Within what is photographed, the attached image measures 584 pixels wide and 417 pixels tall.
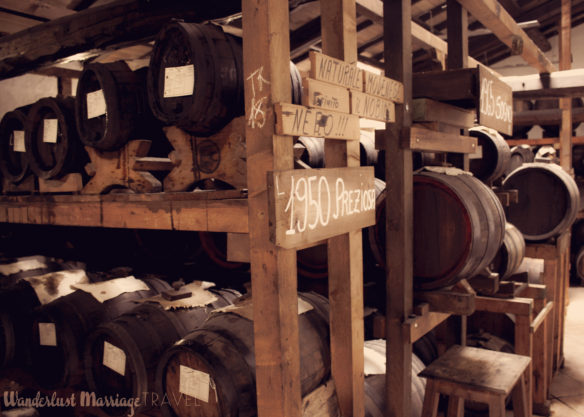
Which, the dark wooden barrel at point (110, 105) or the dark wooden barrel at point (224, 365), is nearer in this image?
the dark wooden barrel at point (224, 365)

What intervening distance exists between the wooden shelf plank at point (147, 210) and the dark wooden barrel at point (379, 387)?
149 centimetres

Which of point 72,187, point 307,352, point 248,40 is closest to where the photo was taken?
point 248,40

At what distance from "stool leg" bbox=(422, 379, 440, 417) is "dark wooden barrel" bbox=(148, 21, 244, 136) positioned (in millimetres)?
2024

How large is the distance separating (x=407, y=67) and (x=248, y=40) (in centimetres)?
135

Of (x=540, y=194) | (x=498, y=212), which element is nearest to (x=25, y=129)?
(x=498, y=212)

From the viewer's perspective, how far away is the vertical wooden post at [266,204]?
5.44 ft

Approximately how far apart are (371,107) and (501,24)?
2553mm

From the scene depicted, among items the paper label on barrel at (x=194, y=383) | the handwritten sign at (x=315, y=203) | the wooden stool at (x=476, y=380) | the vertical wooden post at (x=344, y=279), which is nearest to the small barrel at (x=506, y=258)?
the wooden stool at (x=476, y=380)

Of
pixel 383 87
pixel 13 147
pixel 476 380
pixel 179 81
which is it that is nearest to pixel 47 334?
pixel 13 147

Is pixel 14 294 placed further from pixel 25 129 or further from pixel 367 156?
pixel 367 156

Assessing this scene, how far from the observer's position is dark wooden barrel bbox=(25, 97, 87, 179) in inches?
111

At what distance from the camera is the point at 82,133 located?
2.60 metres

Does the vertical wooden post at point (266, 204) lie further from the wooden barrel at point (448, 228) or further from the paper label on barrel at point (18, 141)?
the paper label on barrel at point (18, 141)

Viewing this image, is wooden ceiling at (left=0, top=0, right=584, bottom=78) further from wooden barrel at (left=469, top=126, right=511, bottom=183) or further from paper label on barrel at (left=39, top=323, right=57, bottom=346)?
paper label on barrel at (left=39, top=323, right=57, bottom=346)
